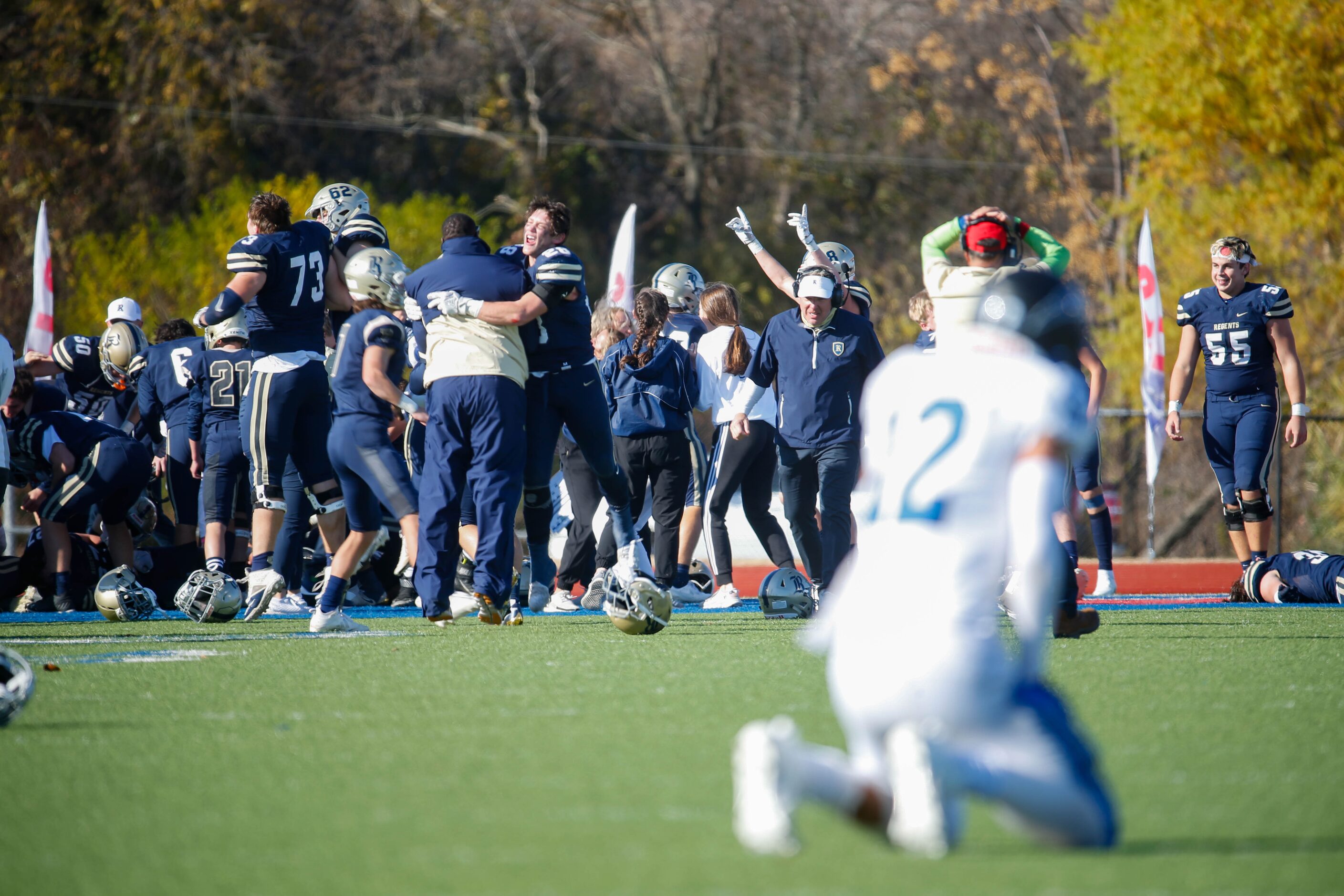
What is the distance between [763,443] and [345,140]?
79.3 ft

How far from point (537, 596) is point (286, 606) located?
4.84ft

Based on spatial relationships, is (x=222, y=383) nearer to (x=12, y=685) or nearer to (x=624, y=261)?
(x=12, y=685)

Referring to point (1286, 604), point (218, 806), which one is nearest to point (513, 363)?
point (218, 806)

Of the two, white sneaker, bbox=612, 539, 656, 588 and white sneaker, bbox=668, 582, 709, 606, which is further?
white sneaker, bbox=668, 582, 709, 606

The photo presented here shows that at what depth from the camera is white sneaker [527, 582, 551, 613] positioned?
9.11 meters

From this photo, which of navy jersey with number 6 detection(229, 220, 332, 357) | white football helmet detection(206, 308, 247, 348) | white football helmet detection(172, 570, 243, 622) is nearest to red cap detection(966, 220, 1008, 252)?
navy jersey with number 6 detection(229, 220, 332, 357)

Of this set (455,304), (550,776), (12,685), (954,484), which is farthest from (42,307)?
(954,484)

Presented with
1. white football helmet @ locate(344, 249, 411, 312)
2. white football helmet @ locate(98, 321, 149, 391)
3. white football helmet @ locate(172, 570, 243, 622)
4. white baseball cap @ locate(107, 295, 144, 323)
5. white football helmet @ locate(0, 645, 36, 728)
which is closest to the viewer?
white football helmet @ locate(0, 645, 36, 728)

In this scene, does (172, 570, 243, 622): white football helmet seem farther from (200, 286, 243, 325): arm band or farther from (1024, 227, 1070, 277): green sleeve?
(1024, 227, 1070, 277): green sleeve

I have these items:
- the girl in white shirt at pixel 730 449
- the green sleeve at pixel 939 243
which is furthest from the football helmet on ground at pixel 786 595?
the green sleeve at pixel 939 243

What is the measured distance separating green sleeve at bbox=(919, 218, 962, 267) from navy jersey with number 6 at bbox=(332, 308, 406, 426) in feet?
8.81

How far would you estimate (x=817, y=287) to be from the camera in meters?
8.44

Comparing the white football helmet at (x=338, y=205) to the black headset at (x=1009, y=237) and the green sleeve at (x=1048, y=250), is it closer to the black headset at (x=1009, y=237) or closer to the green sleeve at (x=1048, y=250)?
the black headset at (x=1009, y=237)

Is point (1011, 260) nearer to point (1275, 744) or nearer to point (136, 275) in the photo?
point (1275, 744)
